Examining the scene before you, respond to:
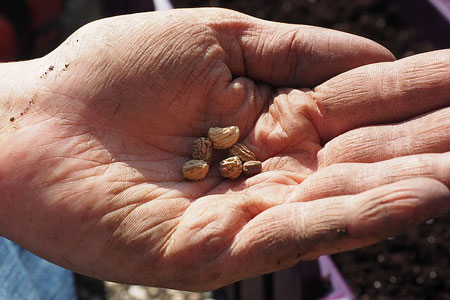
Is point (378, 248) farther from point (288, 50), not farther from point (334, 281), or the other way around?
point (288, 50)

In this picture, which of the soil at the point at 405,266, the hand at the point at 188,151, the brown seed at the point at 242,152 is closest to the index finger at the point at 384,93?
the hand at the point at 188,151

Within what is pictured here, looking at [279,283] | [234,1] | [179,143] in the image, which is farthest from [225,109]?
[234,1]

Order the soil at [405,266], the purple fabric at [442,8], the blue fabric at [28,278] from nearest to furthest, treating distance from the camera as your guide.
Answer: the blue fabric at [28,278]
the soil at [405,266]
the purple fabric at [442,8]

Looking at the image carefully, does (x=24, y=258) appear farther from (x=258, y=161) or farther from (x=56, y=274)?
(x=258, y=161)

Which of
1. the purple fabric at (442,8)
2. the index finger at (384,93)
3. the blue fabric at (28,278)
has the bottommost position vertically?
A: the blue fabric at (28,278)

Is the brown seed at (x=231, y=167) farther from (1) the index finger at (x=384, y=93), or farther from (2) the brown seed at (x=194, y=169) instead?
(1) the index finger at (x=384, y=93)

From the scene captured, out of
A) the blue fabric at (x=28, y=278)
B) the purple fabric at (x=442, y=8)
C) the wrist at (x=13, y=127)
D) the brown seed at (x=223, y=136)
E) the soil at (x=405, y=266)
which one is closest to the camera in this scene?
the wrist at (x=13, y=127)

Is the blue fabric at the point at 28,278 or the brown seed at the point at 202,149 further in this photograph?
the blue fabric at the point at 28,278

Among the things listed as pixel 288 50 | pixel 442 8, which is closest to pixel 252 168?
pixel 288 50
